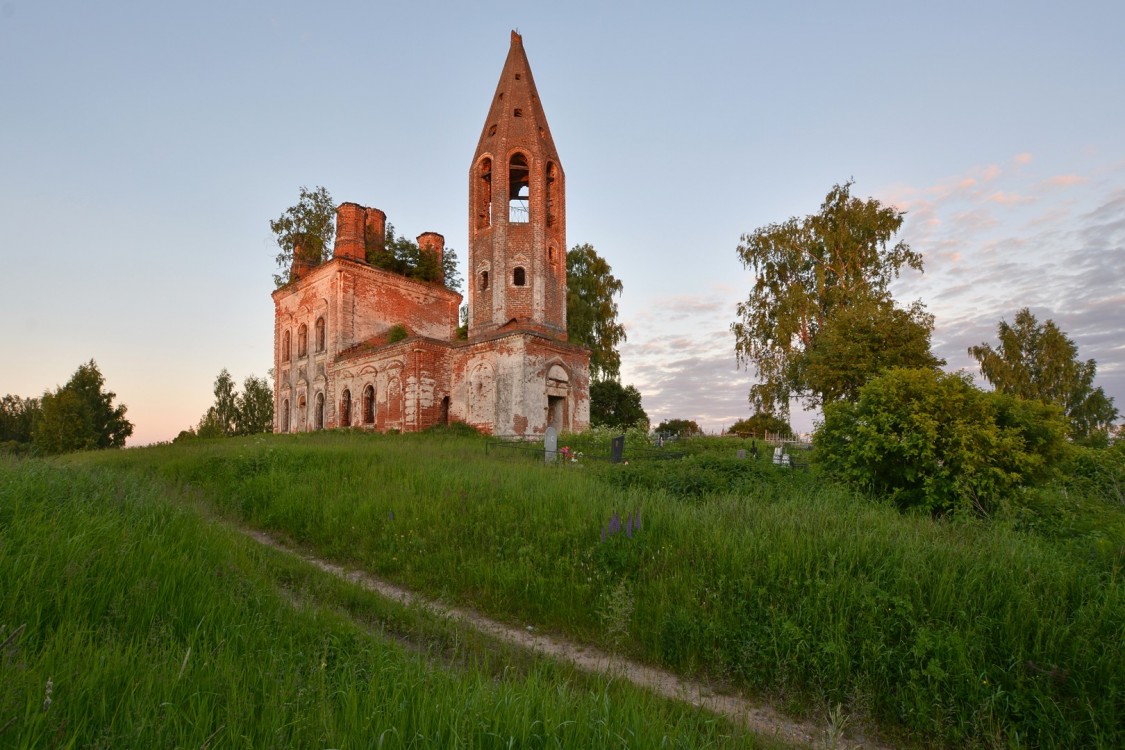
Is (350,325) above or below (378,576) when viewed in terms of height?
above

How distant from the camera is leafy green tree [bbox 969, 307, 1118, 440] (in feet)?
103

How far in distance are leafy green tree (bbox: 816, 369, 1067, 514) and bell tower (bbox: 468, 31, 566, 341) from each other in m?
17.5

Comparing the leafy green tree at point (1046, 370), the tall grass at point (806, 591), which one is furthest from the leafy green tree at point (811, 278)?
the tall grass at point (806, 591)

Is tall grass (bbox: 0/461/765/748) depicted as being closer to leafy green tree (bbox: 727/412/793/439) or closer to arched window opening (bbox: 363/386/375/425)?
arched window opening (bbox: 363/386/375/425)

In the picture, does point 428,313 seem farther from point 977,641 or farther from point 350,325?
point 977,641

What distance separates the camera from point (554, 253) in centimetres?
2627

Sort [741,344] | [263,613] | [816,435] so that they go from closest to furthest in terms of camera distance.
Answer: [263,613]
[816,435]
[741,344]

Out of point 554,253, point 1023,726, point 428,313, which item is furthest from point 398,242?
point 1023,726

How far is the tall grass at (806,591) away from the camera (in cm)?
367

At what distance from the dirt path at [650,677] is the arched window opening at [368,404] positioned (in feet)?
74.8

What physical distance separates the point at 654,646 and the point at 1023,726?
244cm

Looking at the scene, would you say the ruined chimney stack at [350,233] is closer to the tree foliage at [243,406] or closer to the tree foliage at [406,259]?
the tree foliage at [406,259]

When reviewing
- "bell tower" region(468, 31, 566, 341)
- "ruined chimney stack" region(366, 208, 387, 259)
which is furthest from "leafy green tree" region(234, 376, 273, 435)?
"bell tower" region(468, 31, 566, 341)

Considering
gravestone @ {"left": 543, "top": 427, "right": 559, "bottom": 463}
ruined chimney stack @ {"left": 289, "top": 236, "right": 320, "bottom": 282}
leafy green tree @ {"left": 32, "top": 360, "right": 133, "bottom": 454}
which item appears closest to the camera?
gravestone @ {"left": 543, "top": 427, "right": 559, "bottom": 463}
